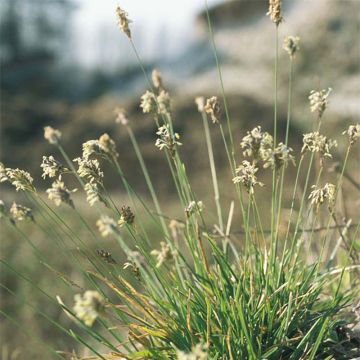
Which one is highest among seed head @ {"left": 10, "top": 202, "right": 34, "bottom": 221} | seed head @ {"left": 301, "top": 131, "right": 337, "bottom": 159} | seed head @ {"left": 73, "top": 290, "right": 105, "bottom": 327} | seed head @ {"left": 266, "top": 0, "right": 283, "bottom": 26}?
seed head @ {"left": 266, "top": 0, "right": 283, "bottom": 26}

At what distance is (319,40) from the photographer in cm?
1433

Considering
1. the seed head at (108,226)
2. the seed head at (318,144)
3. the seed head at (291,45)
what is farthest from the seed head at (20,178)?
the seed head at (291,45)

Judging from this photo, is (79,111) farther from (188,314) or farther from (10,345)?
(188,314)

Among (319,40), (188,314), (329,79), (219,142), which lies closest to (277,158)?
(188,314)

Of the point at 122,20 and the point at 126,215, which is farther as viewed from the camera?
the point at 122,20

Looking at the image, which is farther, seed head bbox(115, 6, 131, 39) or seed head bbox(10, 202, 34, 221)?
seed head bbox(115, 6, 131, 39)

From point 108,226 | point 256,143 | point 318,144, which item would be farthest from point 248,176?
point 108,226

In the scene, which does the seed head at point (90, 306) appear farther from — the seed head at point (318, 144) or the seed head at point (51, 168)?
the seed head at point (318, 144)

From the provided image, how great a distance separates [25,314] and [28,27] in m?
17.2

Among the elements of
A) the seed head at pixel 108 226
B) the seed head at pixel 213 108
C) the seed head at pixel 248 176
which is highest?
the seed head at pixel 213 108

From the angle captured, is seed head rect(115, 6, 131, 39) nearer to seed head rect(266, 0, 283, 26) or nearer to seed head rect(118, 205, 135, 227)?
seed head rect(266, 0, 283, 26)

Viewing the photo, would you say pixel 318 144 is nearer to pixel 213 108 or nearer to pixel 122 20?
pixel 213 108

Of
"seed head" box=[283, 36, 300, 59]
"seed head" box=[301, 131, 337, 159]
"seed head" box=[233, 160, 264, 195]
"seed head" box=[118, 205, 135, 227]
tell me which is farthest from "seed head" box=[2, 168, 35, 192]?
"seed head" box=[283, 36, 300, 59]

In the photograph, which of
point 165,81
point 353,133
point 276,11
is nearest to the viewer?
point 353,133
